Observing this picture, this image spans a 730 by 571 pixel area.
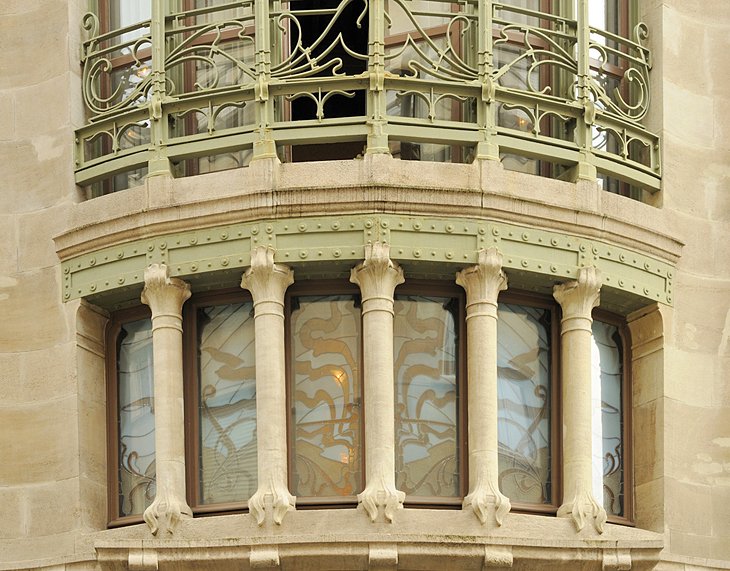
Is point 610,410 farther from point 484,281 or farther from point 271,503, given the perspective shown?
point 271,503

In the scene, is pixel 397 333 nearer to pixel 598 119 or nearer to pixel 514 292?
pixel 514 292

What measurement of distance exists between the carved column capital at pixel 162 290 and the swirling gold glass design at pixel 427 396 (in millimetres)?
2301

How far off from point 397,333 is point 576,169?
8.55 feet

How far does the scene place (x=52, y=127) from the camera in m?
27.8

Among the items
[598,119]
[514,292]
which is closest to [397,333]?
[514,292]

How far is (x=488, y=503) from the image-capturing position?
25.3 meters

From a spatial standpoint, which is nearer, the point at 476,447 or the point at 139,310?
the point at 476,447

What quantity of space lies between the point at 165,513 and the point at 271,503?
1.17 m

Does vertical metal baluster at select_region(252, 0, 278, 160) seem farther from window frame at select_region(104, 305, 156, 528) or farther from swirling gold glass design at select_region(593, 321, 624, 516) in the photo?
swirling gold glass design at select_region(593, 321, 624, 516)

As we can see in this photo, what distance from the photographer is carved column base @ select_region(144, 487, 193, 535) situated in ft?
84.4

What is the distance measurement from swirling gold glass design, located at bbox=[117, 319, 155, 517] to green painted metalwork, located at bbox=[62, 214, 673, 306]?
792 millimetres

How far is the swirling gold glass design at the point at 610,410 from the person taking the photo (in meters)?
27.2

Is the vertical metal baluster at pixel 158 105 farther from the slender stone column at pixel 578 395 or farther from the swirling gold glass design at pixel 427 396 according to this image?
the slender stone column at pixel 578 395

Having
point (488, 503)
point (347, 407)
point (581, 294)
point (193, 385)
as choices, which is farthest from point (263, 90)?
point (488, 503)
